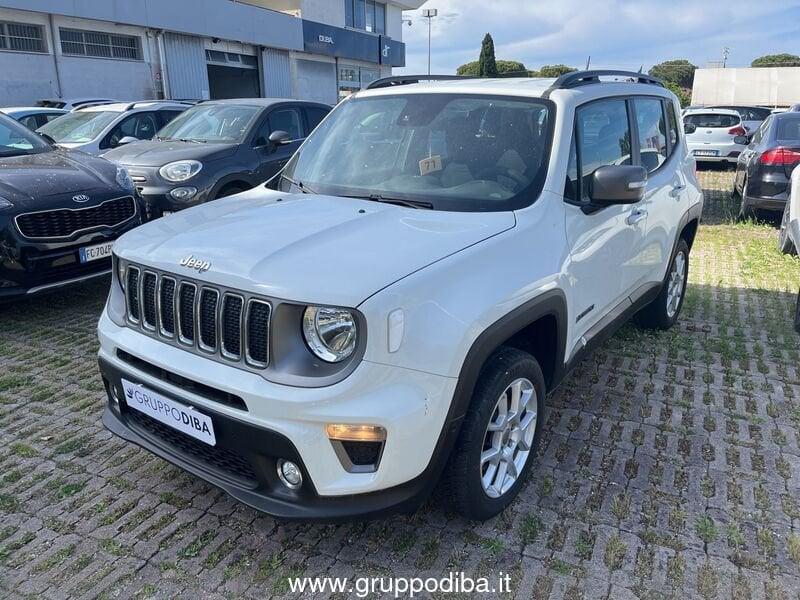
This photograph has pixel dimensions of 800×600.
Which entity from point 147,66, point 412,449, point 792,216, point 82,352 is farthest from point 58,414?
point 147,66

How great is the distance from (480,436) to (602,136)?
1967mm

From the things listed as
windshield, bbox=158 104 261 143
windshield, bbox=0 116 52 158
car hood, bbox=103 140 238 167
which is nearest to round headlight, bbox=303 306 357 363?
windshield, bbox=0 116 52 158

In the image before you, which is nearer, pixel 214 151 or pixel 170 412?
pixel 170 412

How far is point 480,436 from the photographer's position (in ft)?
8.04

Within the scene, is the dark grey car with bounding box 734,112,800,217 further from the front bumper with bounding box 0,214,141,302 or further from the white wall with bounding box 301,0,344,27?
the white wall with bounding box 301,0,344,27

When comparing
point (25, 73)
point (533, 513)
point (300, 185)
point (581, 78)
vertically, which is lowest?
point (533, 513)

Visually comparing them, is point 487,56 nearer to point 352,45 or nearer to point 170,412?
point 352,45

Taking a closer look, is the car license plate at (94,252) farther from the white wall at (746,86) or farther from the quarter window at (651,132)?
the white wall at (746,86)

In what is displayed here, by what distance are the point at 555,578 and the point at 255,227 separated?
190 cm

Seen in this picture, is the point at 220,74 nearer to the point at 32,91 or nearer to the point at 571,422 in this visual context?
the point at 32,91

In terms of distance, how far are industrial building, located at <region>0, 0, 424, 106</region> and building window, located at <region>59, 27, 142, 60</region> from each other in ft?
0.11

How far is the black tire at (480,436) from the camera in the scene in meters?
2.43

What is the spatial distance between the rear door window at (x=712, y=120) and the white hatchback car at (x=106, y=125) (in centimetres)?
1139

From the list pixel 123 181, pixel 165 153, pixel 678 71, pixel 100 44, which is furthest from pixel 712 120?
pixel 678 71
